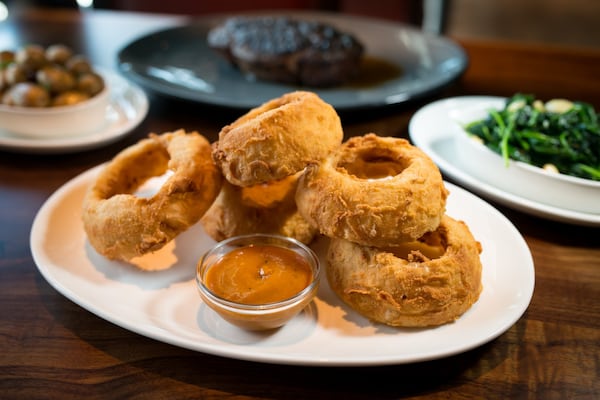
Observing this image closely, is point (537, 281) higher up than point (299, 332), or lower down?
lower down

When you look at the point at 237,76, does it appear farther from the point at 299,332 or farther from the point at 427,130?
the point at 299,332

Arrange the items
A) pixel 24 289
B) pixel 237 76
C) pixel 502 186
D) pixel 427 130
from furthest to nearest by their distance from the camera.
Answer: pixel 237 76
pixel 427 130
pixel 502 186
pixel 24 289

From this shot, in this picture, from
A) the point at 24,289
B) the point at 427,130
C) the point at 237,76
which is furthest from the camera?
the point at 237,76

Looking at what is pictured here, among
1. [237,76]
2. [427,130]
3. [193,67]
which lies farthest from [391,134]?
[193,67]

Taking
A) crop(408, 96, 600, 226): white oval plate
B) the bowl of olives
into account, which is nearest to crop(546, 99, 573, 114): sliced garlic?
crop(408, 96, 600, 226): white oval plate

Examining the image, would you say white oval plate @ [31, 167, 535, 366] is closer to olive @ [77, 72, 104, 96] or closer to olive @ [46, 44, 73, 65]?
olive @ [77, 72, 104, 96]

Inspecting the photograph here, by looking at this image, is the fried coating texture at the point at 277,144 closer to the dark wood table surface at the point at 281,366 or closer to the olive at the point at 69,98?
the dark wood table surface at the point at 281,366

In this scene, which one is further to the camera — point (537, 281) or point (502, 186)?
point (502, 186)
